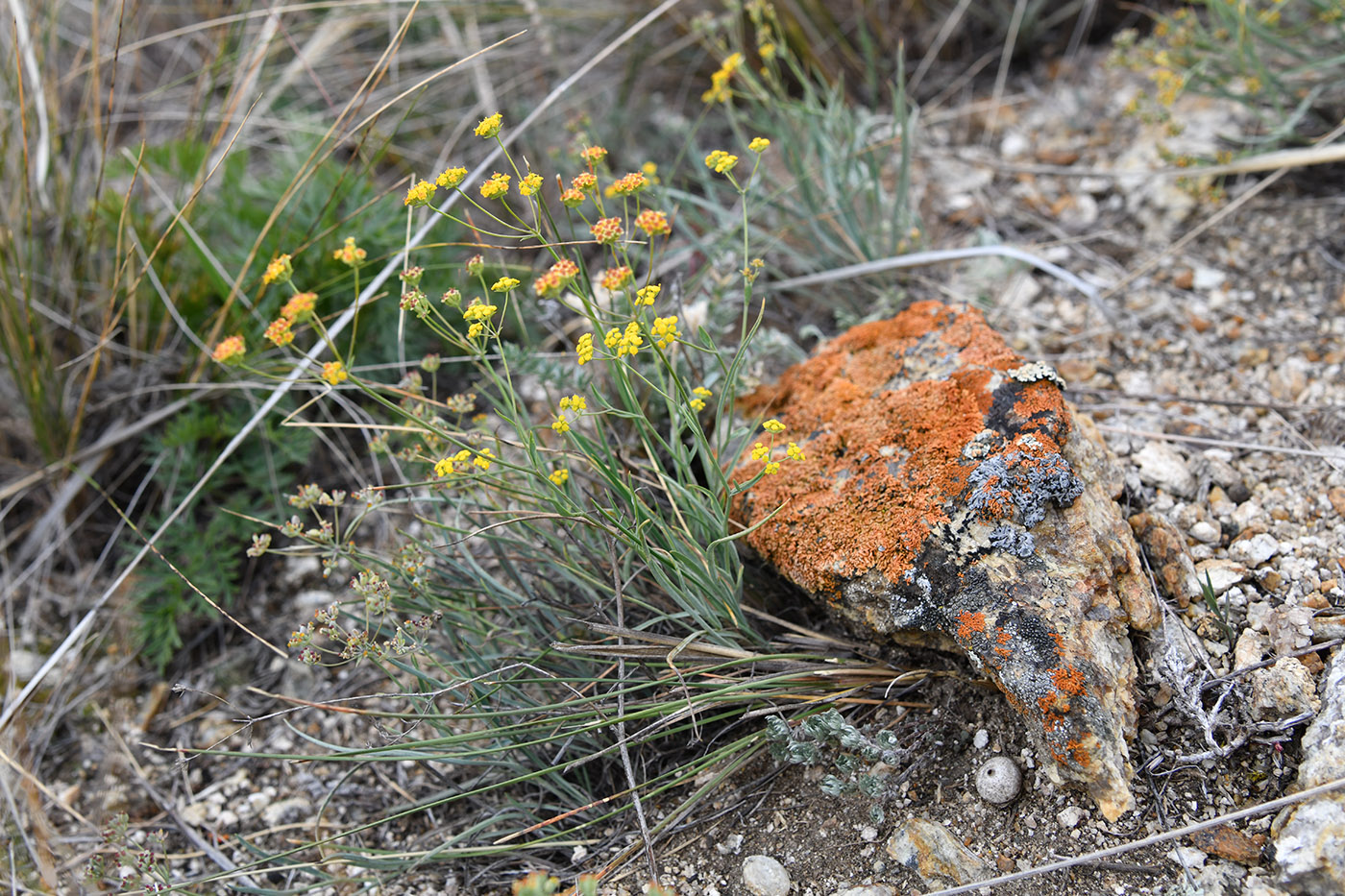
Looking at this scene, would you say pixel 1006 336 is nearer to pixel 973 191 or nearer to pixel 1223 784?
pixel 973 191

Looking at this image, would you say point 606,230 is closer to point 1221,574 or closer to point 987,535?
point 987,535

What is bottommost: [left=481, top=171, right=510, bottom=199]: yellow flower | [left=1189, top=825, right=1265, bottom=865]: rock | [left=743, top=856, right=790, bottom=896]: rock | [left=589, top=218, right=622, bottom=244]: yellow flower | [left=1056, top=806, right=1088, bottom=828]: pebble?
[left=743, top=856, right=790, bottom=896]: rock

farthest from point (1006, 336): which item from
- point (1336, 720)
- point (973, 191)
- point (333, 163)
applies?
point (333, 163)

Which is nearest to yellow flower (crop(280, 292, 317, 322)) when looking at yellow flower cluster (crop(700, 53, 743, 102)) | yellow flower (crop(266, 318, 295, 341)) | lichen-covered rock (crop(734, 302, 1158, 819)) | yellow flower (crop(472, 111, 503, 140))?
yellow flower (crop(266, 318, 295, 341))

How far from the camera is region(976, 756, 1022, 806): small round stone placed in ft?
5.43

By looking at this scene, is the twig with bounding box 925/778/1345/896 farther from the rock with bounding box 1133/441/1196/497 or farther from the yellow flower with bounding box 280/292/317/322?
the yellow flower with bounding box 280/292/317/322

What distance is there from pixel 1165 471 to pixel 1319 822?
2.83 ft

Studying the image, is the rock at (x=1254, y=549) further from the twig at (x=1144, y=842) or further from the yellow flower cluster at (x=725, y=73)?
the yellow flower cluster at (x=725, y=73)

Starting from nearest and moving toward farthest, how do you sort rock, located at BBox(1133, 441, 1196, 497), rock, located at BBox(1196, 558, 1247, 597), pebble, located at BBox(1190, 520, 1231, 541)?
1. rock, located at BBox(1196, 558, 1247, 597)
2. pebble, located at BBox(1190, 520, 1231, 541)
3. rock, located at BBox(1133, 441, 1196, 497)

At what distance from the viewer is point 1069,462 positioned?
1785 mm

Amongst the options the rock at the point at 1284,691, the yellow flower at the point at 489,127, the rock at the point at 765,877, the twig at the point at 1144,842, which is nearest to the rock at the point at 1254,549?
the rock at the point at 1284,691

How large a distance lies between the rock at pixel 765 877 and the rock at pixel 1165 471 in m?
1.20

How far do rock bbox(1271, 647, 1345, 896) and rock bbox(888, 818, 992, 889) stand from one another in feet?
1.49

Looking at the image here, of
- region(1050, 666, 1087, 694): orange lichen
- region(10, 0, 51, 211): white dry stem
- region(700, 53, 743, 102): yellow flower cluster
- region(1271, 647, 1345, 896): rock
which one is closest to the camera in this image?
region(1271, 647, 1345, 896): rock
